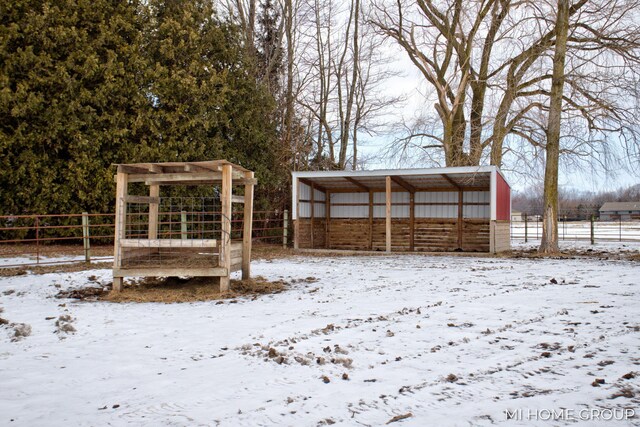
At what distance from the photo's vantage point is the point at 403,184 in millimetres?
17344

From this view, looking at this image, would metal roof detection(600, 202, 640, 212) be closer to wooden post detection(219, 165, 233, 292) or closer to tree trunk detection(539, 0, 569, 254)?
tree trunk detection(539, 0, 569, 254)

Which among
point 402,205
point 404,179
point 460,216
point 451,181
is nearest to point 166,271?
point 404,179

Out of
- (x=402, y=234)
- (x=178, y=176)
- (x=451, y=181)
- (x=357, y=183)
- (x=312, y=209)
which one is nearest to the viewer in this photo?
(x=178, y=176)

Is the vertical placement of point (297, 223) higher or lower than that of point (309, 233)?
higher

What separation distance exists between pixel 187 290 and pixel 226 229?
1241 millimetres

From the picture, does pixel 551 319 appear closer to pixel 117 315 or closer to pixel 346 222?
pixel 117 315

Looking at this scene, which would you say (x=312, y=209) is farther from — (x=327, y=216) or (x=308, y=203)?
(x=327, y=216)

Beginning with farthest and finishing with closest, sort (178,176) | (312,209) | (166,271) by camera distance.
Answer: (312,209) → (178,176) → (166,271)

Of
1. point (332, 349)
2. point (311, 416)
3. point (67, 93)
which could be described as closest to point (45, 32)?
point (67, 93)

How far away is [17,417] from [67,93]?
47.9 feet

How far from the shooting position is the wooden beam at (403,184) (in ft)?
55.0

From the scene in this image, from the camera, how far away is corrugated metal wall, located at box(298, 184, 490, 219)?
17281 millimetres

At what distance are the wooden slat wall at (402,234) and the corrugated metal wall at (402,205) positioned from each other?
0.22 metres

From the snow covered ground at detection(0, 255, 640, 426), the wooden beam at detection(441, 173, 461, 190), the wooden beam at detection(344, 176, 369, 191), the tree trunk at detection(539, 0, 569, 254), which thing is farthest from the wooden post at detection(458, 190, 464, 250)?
the snow covered ground at detection(0, 255, 640, 426)
